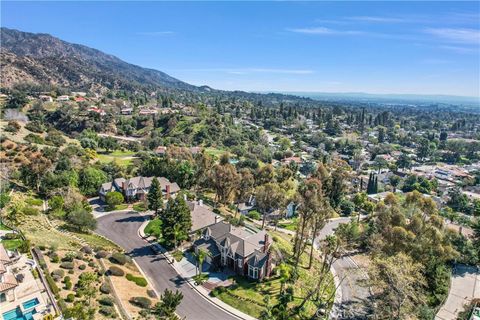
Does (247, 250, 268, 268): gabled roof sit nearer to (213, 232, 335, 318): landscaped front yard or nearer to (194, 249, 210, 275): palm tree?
(213, 232, 335, 318): landscaped front yard

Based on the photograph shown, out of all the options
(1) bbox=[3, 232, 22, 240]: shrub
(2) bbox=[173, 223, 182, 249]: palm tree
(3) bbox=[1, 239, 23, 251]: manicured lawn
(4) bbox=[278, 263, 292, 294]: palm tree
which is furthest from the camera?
(2) bbox=[173, 223, 182, 249]: palm tree

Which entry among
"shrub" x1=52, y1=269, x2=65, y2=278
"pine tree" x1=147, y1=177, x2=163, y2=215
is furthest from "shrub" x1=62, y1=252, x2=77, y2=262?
"pine tree" x1=147, y1=177, x2=163, y2=215

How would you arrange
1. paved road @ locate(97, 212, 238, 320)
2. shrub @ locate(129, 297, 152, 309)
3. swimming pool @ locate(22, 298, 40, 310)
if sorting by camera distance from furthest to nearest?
paved road @ locate(97, 212, 238, 320), shrub @ locate(129, 297, 152, 309), swimming pool @ locate(22, 298, 40, 310)

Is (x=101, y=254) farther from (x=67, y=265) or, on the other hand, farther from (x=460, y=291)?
(x=460, y=291)

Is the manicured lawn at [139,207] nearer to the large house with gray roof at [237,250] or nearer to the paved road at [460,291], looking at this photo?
the large house with gray roof at [237,250]

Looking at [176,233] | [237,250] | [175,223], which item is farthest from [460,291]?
[175,223]
